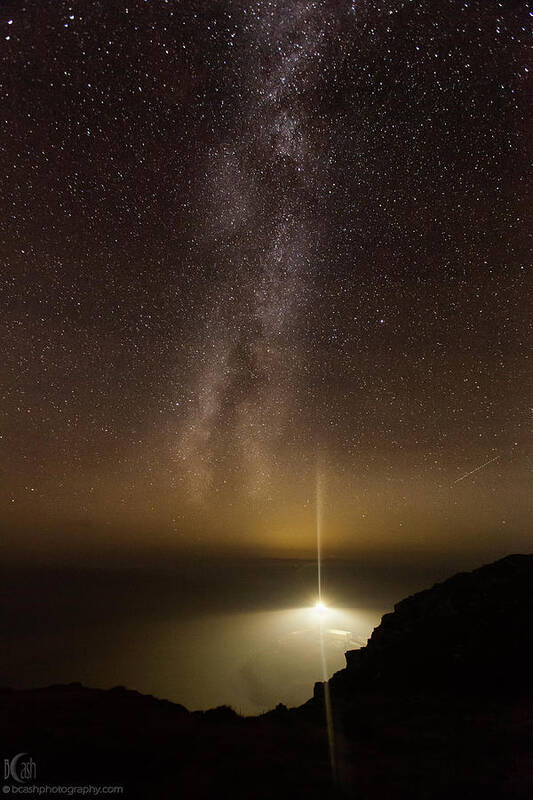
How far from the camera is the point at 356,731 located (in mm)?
8398

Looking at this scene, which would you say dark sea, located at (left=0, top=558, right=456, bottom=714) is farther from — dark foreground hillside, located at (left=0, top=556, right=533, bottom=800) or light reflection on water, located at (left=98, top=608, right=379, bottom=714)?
dark foreground hillside, located at (left=0, top=556, right=533, bottom=800)

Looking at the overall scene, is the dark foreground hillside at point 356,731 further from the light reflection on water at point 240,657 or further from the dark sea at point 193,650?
the dark sea at point 193,650

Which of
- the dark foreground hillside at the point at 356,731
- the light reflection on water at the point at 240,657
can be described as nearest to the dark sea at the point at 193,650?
the light reflection on water at the point at 240,657

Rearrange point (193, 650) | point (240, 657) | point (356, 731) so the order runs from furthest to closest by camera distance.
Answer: point (193, 650), point (240, 657), point (356, 731)

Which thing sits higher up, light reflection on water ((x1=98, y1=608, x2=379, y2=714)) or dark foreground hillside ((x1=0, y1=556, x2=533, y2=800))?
dark foreground hillside ((x1=0, y1=556, x2=533, y2=800))

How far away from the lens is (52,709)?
8531 millimetres

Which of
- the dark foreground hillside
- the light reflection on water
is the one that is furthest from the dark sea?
the dark foreground hillside

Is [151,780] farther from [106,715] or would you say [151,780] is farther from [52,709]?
[52,709]

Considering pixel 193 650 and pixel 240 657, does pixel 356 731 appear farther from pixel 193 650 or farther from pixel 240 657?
pixel 193 650

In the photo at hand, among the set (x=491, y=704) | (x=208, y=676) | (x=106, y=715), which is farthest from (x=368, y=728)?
(x=208, y=676)

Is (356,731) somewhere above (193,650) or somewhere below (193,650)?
above

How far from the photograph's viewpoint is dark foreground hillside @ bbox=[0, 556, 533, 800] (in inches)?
234

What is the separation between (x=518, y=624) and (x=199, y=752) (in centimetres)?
1011

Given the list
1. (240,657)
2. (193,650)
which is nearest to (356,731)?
(240,657)
